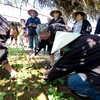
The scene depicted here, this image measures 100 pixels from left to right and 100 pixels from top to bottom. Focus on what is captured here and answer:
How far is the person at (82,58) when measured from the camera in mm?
2484

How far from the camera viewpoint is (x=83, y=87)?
8.71 feet

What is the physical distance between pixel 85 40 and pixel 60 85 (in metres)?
1.03

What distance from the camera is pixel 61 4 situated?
274 inches

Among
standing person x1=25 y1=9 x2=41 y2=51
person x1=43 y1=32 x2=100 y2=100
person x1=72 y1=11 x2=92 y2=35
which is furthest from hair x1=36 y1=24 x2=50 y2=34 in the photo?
standing person x1=25 y1=9 x2=41 y2=51

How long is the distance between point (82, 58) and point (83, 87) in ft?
1.45

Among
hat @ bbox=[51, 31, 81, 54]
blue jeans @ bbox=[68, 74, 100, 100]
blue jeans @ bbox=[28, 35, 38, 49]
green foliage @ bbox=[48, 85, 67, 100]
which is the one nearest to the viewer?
hat @ bbox=[51, 31, 81, 54]

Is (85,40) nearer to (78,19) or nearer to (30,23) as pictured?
(78,19)

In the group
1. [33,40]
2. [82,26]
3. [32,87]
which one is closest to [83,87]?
[32,87]

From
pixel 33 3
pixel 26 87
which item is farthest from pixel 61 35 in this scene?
pixel 33 3

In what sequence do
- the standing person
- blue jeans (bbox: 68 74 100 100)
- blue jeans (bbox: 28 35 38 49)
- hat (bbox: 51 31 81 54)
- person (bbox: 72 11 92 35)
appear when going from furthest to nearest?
blue jeans (bbox: 28 35 38 49) < the standing person < person (bbox: 72 11 92 35) < blue jeans (bbox: 68 74 100 100) < hat (bbox: 51 31 81 54)

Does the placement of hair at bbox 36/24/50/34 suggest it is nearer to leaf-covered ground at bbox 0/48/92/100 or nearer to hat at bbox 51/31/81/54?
hat at bbox 51/31/81/54

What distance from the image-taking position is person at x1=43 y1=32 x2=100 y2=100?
2.48 metres

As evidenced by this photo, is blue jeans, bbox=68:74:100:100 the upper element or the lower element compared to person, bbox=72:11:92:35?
lower

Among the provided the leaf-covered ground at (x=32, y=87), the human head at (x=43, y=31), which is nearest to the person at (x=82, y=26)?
the leaf-covered ground at (x=32, y=87)
